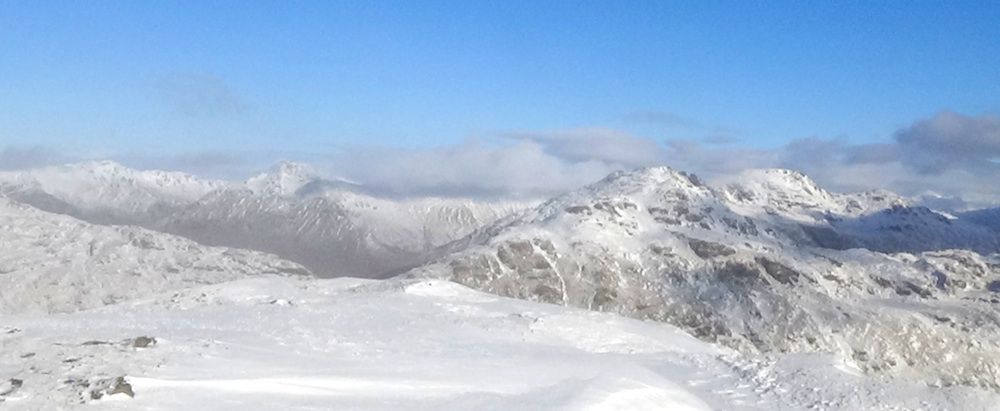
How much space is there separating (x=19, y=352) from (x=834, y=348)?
656 feet

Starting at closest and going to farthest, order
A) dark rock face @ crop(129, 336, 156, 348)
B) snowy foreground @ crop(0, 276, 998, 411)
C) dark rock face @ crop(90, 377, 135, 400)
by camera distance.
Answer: dark rock face @ crop(90, 377, 135, 400) → snowy foreground @ crop(0, 276, 998, 411) → dark rock face @ crop(129, 336, 156, 348)

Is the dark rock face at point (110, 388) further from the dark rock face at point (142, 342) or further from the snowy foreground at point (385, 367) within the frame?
the dark rock face at point (142, 342)

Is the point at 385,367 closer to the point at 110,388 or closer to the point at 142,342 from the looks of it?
the point at 142,342

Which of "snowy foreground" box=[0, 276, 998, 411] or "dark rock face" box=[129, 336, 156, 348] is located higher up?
"dark rock face" box=[129, 336, 156, 348]

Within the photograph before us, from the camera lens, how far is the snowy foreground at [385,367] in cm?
2312

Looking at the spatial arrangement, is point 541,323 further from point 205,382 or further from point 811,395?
point 205,382

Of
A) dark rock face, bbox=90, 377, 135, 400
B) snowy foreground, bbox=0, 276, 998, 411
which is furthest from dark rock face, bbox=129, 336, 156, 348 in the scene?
dark rock face, bbox=90, 377, 135, 400

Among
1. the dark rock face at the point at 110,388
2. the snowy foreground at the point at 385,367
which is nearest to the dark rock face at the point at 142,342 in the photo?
the snowy foreground at the point at 385,367

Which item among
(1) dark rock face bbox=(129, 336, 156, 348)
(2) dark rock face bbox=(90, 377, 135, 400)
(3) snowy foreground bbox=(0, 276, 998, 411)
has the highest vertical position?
(2) dark rock face bbox=(90, 377, 135, 400)

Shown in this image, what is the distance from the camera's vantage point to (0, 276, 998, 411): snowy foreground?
23.1 metres

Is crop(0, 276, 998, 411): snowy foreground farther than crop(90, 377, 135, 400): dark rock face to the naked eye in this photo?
Yes

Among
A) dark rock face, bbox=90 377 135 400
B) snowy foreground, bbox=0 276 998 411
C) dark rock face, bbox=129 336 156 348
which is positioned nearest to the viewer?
dark rock face, bbox=90 377 135 400

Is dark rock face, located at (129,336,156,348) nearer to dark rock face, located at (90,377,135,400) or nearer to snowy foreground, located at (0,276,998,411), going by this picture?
snowy foreground, located at (0,276,998,411)

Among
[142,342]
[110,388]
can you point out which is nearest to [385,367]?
[142,342]
